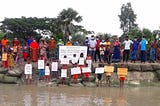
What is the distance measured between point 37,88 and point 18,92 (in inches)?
64.4

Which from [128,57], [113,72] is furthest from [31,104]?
[128,57]

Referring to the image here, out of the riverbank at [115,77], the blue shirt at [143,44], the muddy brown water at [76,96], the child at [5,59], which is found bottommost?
the muddy brown water at [76,96]

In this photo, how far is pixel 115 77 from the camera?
757 inches

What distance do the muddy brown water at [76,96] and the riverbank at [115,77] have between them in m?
0.94

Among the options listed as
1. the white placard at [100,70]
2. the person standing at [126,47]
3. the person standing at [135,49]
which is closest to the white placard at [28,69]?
the white placard at [100,70]

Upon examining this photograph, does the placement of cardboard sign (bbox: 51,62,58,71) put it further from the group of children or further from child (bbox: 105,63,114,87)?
child (bbox: 105,63,114,87)

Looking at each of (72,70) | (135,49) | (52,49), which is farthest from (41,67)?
(135,49)

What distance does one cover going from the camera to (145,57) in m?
20.3

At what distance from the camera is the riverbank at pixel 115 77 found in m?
18.6

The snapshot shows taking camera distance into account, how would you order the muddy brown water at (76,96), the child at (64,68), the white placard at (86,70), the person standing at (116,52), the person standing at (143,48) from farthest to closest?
the person standing at (116,52) < the person standing at (143,48) < the white placard at (86,70) < the child at (64,68) < the muddy brown water at (76,96)

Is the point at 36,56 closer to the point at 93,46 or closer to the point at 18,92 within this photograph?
the point at 93,46

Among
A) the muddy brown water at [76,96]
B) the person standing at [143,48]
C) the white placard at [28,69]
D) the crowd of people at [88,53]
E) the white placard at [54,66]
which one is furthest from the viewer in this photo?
the person standing at [143,48]

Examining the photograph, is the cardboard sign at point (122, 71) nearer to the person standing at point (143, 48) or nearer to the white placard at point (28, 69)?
the person standing at point (143, 48)

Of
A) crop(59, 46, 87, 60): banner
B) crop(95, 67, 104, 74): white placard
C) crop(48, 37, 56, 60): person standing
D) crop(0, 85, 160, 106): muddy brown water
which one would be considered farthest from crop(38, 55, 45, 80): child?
crop(95, 67, 104, 74): white placard
